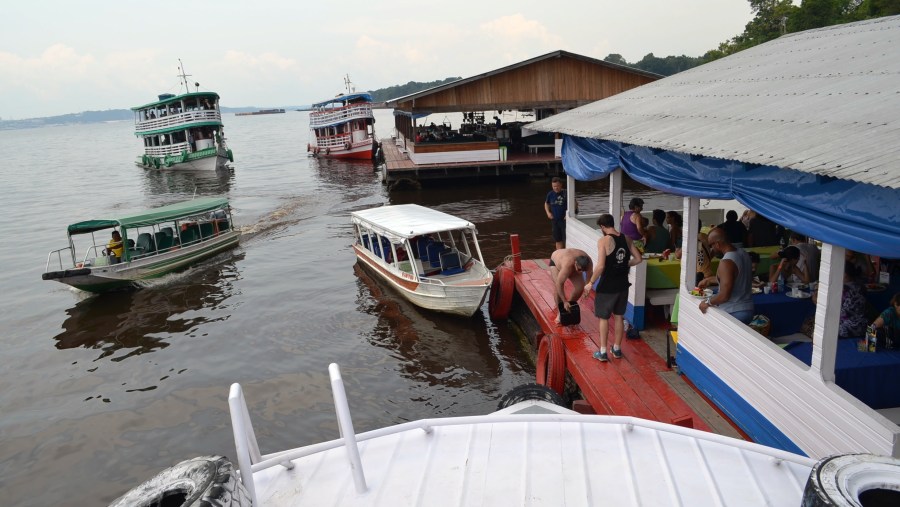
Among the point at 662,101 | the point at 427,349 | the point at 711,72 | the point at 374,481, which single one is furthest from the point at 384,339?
the point at 374,481

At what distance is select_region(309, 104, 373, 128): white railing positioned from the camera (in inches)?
1724

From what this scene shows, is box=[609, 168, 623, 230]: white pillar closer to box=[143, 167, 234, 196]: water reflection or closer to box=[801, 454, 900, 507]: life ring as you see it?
box=[801, 454, 900, 507]: life ring

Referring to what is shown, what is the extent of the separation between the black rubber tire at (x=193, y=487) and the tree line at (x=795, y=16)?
42.9 m

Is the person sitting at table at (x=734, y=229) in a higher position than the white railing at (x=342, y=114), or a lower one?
lower

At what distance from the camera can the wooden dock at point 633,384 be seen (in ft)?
21.4

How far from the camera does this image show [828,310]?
480cm

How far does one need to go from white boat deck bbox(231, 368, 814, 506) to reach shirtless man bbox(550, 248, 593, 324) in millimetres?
4958

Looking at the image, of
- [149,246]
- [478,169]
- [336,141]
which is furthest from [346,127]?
[149,246]

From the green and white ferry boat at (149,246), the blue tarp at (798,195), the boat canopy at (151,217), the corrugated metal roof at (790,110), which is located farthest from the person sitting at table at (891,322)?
the boat canopy at (151,217)

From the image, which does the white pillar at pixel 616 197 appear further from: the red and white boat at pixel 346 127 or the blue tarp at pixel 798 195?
the red and white boat at pixel 346 127

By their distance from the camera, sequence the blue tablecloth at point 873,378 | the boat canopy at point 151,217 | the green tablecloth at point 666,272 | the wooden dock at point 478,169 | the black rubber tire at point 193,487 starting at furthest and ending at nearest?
the wooden dock at point 478,169
the boat canopy at point 151,217
the green tablecloth at point 666,272
the blue tablecloth at point 873,378
the black rubber tire at point 193,487

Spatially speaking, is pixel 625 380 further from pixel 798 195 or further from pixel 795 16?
pixel 795 16

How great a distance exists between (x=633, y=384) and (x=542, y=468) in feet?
13.3

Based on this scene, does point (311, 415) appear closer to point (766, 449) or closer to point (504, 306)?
point (504, 306)
